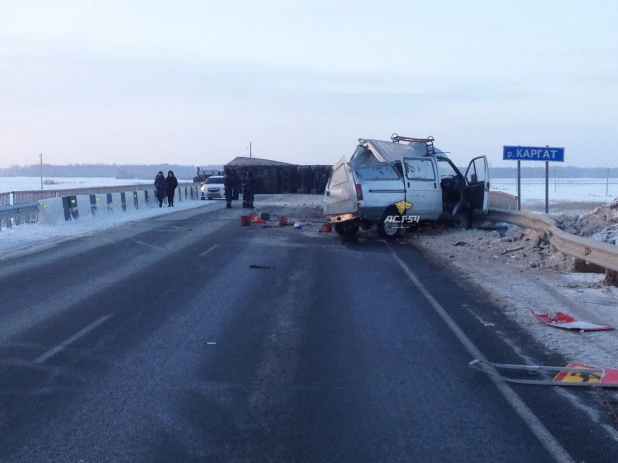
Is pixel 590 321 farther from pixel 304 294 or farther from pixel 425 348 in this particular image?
pixel 304 294

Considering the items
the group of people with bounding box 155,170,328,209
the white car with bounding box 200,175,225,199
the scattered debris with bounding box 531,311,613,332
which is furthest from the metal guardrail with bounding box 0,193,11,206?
the scattered debris with bounding box 531,311,613,332

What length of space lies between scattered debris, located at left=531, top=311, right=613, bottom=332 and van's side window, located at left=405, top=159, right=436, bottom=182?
36.2ft

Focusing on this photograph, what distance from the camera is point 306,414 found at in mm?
6156

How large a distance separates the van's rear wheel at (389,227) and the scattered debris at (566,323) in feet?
35.1

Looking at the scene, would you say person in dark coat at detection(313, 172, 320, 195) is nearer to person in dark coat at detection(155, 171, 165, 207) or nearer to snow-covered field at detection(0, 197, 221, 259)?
person in dark coat at detection(155, 171, 165, 207)

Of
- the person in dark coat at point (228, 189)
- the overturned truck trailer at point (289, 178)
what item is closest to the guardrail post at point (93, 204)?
the person in dark coat at point (228, 189)

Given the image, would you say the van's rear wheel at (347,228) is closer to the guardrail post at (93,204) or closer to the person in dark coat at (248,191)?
the guardrail post at (93,204)

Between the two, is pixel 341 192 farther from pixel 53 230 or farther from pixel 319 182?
pixel 319 182

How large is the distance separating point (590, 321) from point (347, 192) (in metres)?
11.4

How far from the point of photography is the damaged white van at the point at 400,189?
20.6 metres

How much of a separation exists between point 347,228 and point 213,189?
32.7 meters

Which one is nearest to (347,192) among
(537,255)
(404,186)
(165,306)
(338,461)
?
(404,186)

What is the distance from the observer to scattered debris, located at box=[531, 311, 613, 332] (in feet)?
30.7

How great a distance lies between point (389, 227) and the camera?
2123 centimetres
